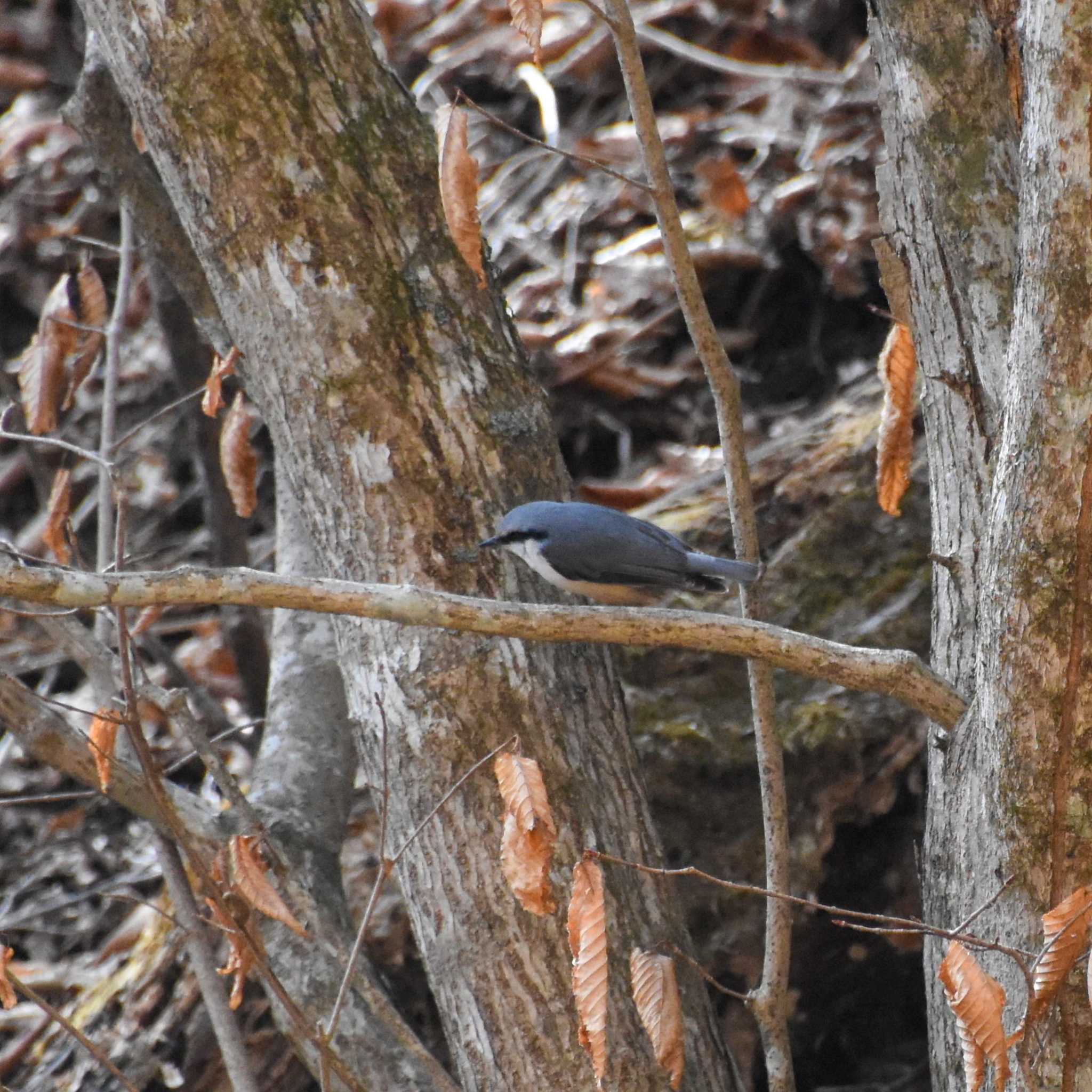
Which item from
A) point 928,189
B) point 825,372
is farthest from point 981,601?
point 825,372

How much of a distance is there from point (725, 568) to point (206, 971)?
1.42 meters

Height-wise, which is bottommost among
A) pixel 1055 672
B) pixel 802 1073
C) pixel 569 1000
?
pixel 802 1073

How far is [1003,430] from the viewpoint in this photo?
210 centimetres

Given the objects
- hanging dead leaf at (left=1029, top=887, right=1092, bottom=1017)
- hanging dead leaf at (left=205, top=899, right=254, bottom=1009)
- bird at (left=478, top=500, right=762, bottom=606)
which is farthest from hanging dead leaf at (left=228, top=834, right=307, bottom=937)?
hanging dead leaf at (left=1029, top=887, right=1092, bottom=1017)

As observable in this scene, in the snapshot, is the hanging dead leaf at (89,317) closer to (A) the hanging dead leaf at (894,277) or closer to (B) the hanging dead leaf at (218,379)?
(B) the hanging dead leaf at (218,379)

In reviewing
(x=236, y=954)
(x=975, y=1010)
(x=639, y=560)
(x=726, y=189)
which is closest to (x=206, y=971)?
(x=236, y=954)

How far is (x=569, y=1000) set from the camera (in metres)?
2.49

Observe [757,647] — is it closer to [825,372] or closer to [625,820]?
[625,820]

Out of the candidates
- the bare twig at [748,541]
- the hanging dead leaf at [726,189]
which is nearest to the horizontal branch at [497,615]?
the bare twig at [748,541]

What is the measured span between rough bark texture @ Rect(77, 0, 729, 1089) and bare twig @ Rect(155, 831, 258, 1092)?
461mm

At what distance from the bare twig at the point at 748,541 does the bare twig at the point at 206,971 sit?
41.8 inches

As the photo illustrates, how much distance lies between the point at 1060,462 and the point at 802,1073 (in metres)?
2.45

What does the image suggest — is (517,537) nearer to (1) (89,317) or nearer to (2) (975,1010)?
(2) (975,1010)

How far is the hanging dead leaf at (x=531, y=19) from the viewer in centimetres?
205
